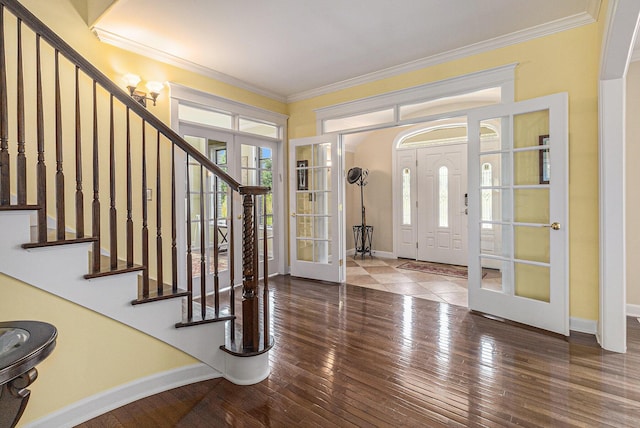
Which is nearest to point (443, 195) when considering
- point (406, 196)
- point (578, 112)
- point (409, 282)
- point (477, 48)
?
point (406, 196)

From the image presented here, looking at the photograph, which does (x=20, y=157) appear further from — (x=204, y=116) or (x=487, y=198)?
(x=487, y=198)

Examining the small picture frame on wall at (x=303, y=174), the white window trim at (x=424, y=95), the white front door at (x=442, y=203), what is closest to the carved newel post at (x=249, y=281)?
the white window trim at (x=424, y=95)

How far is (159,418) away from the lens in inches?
66.7

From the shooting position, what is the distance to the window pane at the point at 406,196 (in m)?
6.18

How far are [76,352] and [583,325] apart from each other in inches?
149

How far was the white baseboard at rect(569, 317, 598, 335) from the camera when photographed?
8.85 feet

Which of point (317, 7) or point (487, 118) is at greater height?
point (317, 7)

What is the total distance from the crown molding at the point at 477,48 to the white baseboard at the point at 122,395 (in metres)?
3.63

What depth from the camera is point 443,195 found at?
5785mm

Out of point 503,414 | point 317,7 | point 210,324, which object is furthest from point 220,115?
point 503,414

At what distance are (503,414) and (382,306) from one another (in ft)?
5.79

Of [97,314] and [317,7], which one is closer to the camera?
[97,314]

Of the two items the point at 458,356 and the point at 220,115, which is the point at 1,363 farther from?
the point at 220,115

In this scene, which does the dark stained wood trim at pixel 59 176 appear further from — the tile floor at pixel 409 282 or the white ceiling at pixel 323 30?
the tile floor at pixel 409 282
